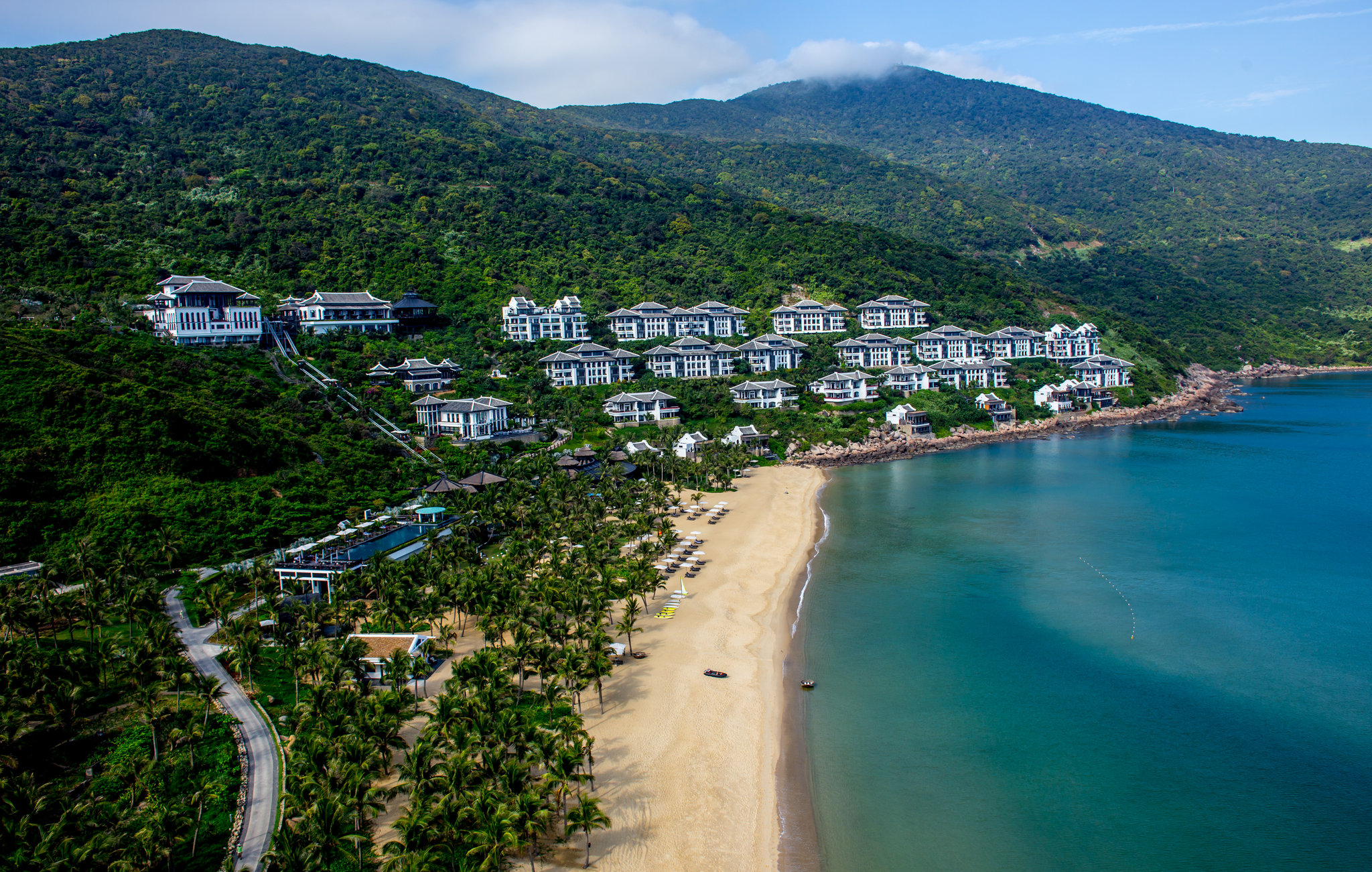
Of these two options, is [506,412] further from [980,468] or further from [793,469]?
[980,468]

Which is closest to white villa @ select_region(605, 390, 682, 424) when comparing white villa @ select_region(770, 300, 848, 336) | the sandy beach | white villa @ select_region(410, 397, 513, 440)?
white villa @ select_region(410, 397, 513, 440)

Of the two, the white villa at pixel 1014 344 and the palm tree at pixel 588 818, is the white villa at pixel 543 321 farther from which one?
the palm tree at pixel 588 818

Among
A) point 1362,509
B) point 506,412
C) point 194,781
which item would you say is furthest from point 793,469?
point 194,781

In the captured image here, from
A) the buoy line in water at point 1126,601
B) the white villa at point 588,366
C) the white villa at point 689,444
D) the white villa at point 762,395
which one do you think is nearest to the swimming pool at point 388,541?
the white villa at point 689,444

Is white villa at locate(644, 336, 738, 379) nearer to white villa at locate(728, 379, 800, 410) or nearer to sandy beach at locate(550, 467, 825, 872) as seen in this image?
white villa at locate(728, 379, 800, 410)

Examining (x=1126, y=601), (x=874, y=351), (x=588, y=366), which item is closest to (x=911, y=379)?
(x=874, y=351)
